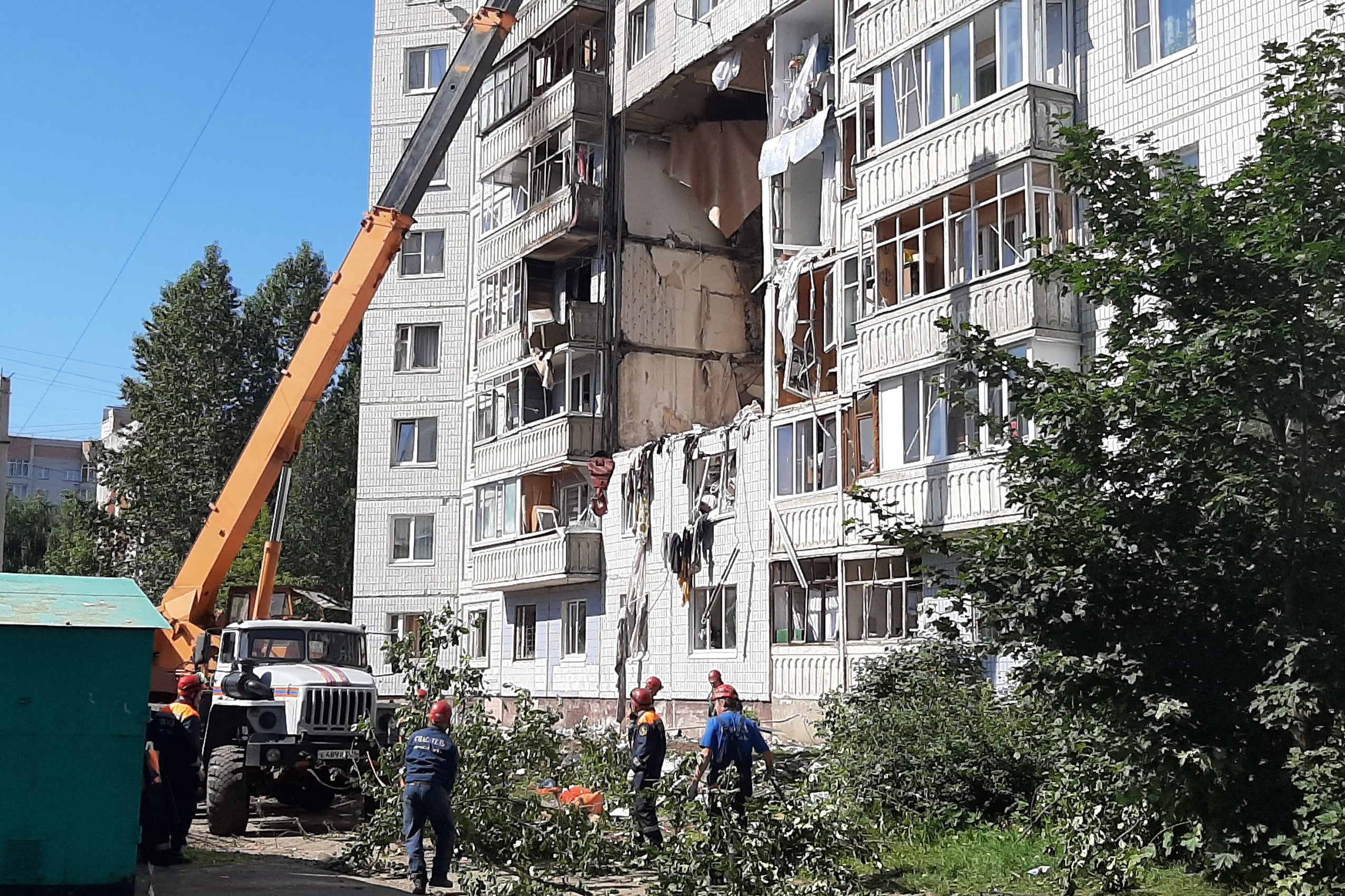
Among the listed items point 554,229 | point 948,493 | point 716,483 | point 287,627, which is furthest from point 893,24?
point 287,627

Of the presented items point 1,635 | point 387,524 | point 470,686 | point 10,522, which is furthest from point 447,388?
point 10,522

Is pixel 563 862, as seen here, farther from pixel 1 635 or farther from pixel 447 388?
pixel 447 388

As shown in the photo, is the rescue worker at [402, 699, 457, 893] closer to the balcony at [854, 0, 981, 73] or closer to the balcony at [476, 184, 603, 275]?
the balcony at [854, 0, 981, 73]

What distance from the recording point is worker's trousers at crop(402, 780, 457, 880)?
12844 millimetres

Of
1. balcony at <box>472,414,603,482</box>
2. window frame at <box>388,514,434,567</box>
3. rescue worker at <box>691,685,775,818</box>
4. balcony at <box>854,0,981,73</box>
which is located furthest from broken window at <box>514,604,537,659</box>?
rescue worker at <box>691,685,775,818</box>

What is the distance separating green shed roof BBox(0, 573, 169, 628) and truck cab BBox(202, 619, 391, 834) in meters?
6.32

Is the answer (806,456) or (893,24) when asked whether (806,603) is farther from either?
(893,24)

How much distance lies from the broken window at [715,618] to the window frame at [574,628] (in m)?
4.98

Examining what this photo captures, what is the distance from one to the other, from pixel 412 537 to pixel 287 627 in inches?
820

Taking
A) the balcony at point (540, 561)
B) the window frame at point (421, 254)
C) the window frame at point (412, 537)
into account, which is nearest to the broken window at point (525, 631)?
the balcony at point (540, 561)

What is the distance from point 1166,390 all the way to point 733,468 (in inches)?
683

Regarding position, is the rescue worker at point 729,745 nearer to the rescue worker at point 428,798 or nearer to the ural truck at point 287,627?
the rescue worker at point 428,798

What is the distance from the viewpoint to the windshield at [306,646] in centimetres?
1986

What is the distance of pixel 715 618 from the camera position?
2817 centimetres
